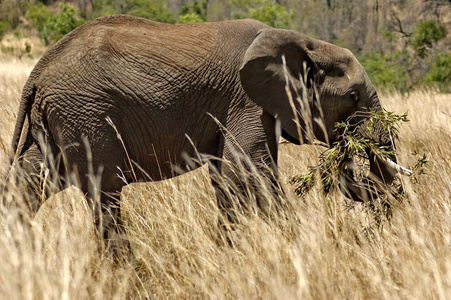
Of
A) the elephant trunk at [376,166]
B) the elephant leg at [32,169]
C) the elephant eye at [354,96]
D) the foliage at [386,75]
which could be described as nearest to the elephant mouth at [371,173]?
the elephant trunk at [376,166]

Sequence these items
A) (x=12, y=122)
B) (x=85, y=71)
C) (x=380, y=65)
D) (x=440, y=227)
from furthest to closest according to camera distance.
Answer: (x=380, y=65) → (x=12, y=122) → (x=85, y=71) → (x=440, y=227)

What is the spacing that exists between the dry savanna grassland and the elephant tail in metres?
0.20

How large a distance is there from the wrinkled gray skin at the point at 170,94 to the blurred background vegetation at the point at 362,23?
9038mm

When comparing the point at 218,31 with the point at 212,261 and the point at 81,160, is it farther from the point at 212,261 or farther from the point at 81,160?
the point at 212,261

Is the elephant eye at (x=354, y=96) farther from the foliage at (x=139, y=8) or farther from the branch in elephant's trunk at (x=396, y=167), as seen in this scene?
the foliage at (x=139, y=8)

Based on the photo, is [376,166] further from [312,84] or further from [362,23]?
[362,23]

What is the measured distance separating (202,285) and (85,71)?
1917 mm

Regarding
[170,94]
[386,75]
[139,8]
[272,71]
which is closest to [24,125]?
[170,94]

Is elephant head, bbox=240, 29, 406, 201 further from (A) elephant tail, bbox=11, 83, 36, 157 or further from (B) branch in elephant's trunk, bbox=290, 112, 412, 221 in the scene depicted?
(A) elephant tail, bbox=11, 83, 36, 157

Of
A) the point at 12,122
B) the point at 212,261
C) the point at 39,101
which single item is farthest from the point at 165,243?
the point at 12,122

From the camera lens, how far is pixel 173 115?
452 cm

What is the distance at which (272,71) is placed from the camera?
4.57 metres

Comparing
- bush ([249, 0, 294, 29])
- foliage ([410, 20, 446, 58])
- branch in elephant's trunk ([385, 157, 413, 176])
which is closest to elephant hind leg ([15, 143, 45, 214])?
branch in elephant's trunk ([385, 157, 413, 176])

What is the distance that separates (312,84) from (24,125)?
2.23 m
